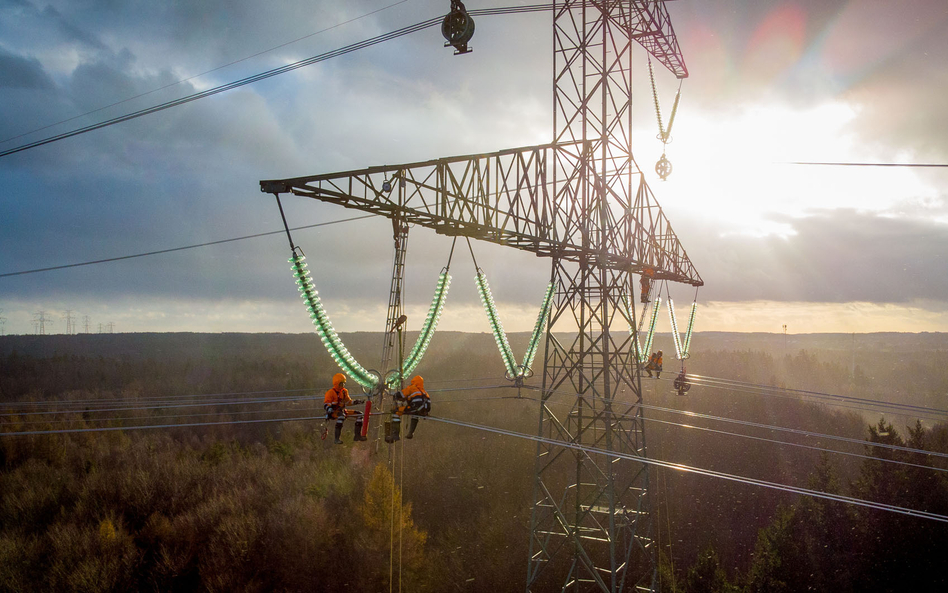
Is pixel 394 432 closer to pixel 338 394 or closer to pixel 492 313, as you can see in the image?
pixel 338 394

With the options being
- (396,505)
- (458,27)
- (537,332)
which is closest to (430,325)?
(537,332)

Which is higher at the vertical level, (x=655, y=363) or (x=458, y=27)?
(x=458, y=27)

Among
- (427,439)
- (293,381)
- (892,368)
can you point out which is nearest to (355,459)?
(427,439)

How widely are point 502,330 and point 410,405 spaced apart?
12.0ft

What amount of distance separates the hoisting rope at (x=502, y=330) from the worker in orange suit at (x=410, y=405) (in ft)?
9.37

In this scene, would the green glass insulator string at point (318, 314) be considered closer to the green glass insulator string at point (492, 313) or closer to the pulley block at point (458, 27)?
the green glass insulator string at point (492, 313)

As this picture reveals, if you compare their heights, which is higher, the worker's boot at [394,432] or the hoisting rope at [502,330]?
the hoisting rope at [502,330]

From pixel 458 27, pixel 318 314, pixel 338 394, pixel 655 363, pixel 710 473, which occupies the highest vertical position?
pixel 458 27

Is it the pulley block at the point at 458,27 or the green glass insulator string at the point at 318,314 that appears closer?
the green glass insulator string at the point at 318,314

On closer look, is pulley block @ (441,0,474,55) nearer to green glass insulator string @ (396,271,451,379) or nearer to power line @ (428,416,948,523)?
green glass insulator string @ (396,271,451,379)

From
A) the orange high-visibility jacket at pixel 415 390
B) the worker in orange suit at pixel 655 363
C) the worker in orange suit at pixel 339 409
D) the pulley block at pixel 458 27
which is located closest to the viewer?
the worker in orange suit at pixel 339 409

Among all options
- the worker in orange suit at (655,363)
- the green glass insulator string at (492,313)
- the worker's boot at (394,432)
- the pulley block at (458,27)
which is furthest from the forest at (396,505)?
the pulley block at (458,27)

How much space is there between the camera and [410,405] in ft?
34.9

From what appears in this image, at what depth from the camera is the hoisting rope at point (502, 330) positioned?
13109 mm
